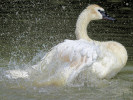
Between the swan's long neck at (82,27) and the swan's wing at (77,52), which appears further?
the swan's long neck at (82,27)

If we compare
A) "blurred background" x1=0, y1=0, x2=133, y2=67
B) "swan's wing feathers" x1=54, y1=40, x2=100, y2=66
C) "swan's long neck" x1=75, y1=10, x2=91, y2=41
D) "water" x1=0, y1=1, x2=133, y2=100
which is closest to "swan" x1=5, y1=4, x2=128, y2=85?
"swan's wing feathers" x1=54, y1=40, x2=100, y2=66

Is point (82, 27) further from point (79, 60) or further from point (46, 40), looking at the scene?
point (46, 40)

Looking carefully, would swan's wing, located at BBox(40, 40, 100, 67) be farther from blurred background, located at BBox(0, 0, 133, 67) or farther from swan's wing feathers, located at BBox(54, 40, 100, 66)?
blurred background, located at BBox(0, 0, 133, 67)

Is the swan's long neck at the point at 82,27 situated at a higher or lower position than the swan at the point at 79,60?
higher

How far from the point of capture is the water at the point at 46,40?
6137 millimetres

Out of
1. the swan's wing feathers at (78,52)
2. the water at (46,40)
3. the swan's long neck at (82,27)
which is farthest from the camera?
the swan's long neck at (82,27)

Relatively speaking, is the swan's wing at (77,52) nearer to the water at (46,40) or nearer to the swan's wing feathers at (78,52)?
the swan's wing feathers at (78,52)

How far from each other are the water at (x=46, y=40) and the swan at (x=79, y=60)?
181 mm

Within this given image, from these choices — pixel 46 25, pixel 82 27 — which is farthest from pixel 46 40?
pixel 82 27

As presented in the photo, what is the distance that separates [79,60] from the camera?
20.3ft

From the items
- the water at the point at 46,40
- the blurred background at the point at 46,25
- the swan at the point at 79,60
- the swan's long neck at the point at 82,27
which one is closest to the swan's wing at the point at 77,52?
the swan at the point at 79,60

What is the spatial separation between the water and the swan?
0.59 ft

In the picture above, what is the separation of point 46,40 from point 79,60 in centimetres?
313

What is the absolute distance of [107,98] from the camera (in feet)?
19.4
